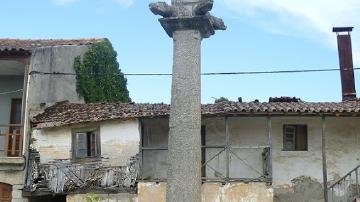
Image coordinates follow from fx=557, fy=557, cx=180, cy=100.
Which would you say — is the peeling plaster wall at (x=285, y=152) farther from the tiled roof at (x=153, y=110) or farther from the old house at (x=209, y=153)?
the tiled roof at (x=153, y=110)

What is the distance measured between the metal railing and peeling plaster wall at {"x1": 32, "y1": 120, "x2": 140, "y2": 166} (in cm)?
664

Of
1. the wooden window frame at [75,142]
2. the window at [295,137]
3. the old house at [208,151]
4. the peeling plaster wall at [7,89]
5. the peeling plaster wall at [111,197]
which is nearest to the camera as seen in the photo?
the old house at [208,151]

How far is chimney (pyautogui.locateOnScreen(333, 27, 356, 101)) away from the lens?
73.2 feet

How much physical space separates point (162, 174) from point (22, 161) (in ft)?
15.4

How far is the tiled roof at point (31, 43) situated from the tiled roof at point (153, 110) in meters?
2.29

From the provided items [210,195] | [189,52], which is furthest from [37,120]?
[189,52]

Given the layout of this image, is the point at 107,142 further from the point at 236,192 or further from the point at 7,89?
the point at 7,89

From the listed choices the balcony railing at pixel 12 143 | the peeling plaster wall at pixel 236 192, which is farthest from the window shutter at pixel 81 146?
the peeling plaster wall at pixel 236 192

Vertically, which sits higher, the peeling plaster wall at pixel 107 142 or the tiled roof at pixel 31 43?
the tiled roof at pixel 31 43

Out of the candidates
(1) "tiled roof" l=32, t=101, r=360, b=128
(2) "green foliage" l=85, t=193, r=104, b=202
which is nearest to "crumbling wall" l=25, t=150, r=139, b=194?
(2) "green foliage" l=85, t=193, r=104, b=202

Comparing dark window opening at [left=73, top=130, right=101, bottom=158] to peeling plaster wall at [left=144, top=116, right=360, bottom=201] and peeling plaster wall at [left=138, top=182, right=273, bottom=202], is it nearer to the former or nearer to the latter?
peeling plaster wall at [left=144, top=116, right=360, bottom=201]

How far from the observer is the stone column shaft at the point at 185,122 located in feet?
23.7

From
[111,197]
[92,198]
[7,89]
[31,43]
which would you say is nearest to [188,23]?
[111,197]

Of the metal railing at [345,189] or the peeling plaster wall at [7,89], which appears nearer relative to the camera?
the metal railing at [345,189]
